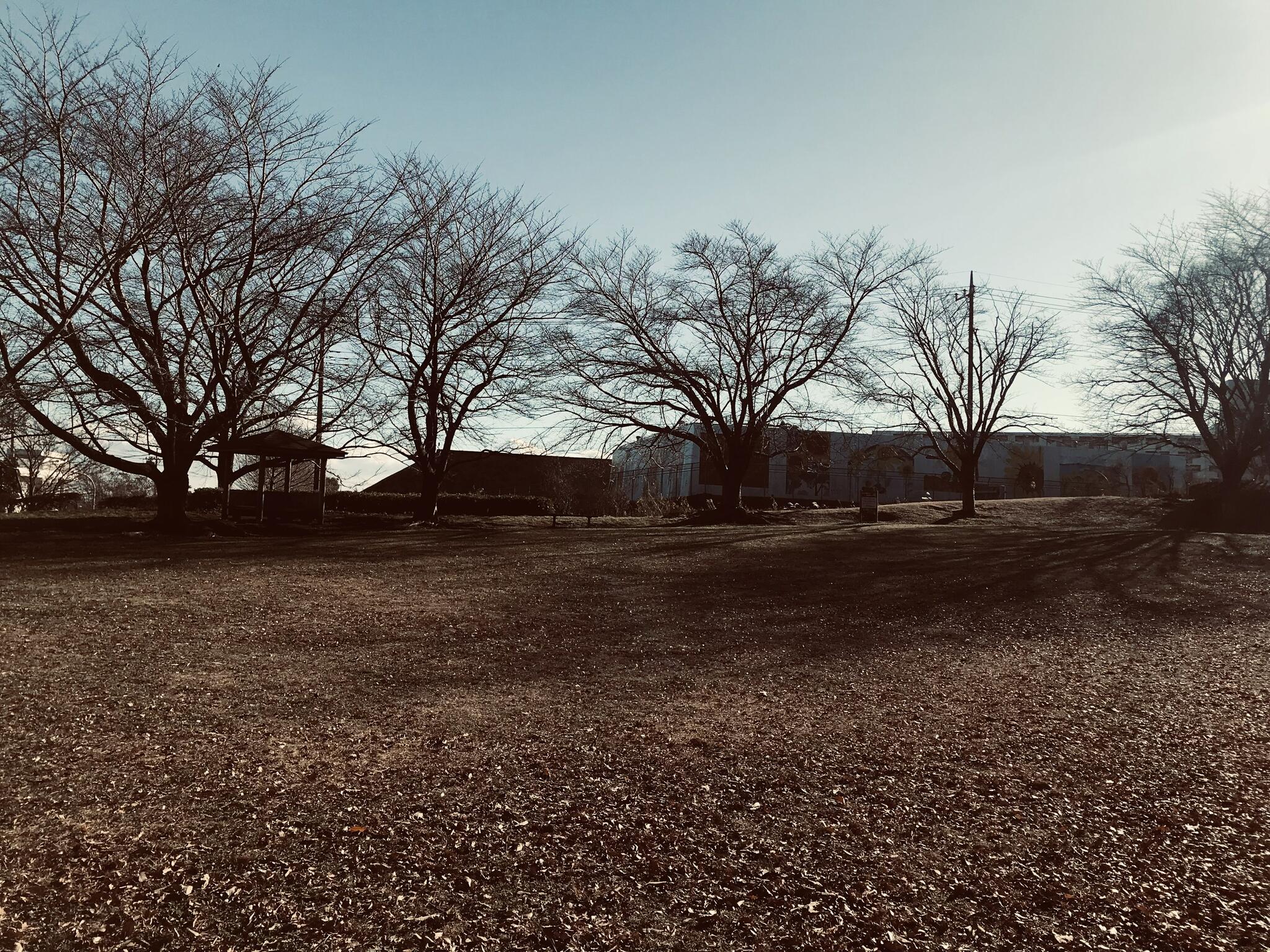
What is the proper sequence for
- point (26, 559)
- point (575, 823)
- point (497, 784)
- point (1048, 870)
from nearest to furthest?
point (1048, 870) < point (575, 823) < point (497, 784) < point (26, 559)

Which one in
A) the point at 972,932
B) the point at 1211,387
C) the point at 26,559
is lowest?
the point at 972,932

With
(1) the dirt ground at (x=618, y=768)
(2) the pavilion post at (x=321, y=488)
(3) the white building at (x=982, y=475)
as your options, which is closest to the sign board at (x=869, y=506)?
(3) the white building at (x=982, y=475)

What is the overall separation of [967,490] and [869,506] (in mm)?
5006

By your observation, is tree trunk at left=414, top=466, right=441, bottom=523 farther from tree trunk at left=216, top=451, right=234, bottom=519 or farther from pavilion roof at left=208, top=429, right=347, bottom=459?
tree trunk at left=216, top=451, right=234, bottom=519

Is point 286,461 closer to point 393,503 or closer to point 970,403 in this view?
point 393,503

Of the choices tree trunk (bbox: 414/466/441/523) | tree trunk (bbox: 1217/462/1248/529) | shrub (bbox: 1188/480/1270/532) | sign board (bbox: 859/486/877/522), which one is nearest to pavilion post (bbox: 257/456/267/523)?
tree trunk (bbox: 414/466/441/523)

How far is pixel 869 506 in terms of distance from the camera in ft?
82.4

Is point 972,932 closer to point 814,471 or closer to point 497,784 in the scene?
point 497,784

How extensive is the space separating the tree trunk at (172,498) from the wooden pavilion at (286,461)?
2.20m

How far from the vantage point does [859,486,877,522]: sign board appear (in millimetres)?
25031

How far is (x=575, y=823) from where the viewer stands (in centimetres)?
427

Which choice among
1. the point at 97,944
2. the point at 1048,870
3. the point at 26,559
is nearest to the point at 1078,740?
the point at 1048,870

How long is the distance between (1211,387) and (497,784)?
26583mm

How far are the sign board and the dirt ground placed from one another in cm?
1367
